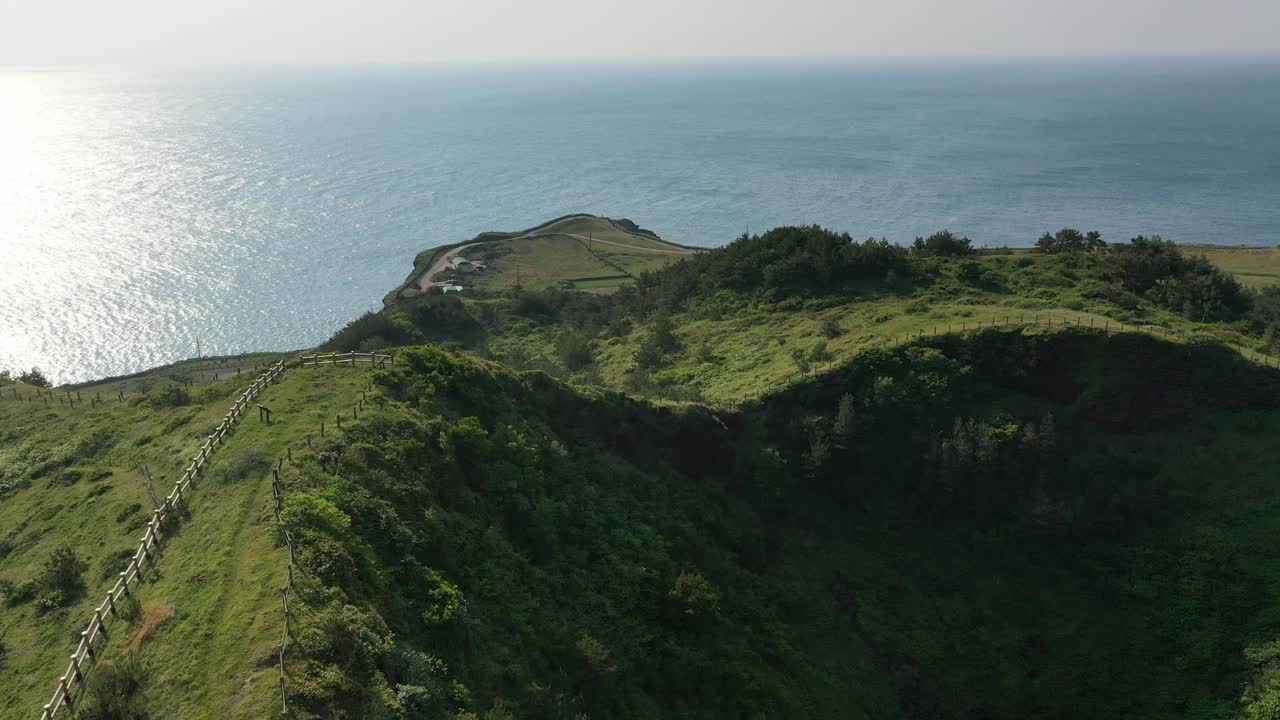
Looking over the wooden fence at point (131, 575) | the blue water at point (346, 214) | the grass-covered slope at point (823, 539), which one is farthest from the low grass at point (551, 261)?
the wooden fence at point (131, 575)

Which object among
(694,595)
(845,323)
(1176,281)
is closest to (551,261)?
(845,323)

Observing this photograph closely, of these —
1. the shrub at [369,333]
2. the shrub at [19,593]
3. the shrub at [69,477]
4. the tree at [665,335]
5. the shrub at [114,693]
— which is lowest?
the shrub at [369,333]

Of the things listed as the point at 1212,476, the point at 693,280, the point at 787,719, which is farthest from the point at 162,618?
the point at 693,280

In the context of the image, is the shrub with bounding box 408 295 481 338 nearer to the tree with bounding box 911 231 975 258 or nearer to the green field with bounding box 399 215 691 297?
the green field with bounding box 399 215 691 297

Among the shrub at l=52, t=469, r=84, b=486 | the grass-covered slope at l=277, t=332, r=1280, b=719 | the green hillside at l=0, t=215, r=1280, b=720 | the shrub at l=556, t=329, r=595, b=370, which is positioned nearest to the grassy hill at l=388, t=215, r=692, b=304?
the shrub at l=556, t=329, r=595, b=370

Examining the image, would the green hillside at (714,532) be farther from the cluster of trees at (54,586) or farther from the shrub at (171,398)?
the shrub at (171,398)

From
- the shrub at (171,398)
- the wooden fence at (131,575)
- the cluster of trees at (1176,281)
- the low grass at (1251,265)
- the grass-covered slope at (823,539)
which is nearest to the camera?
the wooden fence at (131,575)
